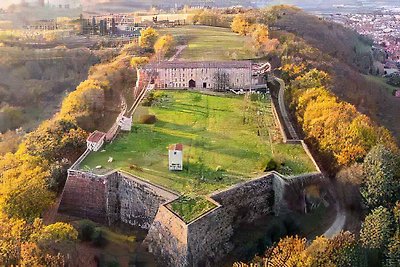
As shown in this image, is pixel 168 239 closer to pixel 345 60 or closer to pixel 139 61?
pixel 139 61

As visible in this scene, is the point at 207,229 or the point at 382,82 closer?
the point at 207,229

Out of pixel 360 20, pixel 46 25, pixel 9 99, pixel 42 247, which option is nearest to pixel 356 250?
pixel 42 247

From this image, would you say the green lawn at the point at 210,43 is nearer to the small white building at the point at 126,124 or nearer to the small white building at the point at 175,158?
the small white building at the point at 126,124

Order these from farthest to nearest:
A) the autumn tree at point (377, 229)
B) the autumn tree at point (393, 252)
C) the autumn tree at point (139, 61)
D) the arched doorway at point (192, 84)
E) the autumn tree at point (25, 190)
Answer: the autumn tree at point (139, 61), the arched doorway at point (192, 84), the autumn tree at point (25, 190), the autumn tree at point (377, 229), the autumn tree at point (393, 252)

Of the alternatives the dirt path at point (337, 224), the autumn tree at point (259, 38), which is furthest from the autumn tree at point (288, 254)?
the autumn tree at point (259, 38)

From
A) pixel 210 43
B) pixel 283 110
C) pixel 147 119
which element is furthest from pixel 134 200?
pixel 210 43

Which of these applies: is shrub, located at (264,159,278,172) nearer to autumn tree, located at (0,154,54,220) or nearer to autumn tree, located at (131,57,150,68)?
autumn tree, located at (0,154,54,220)
